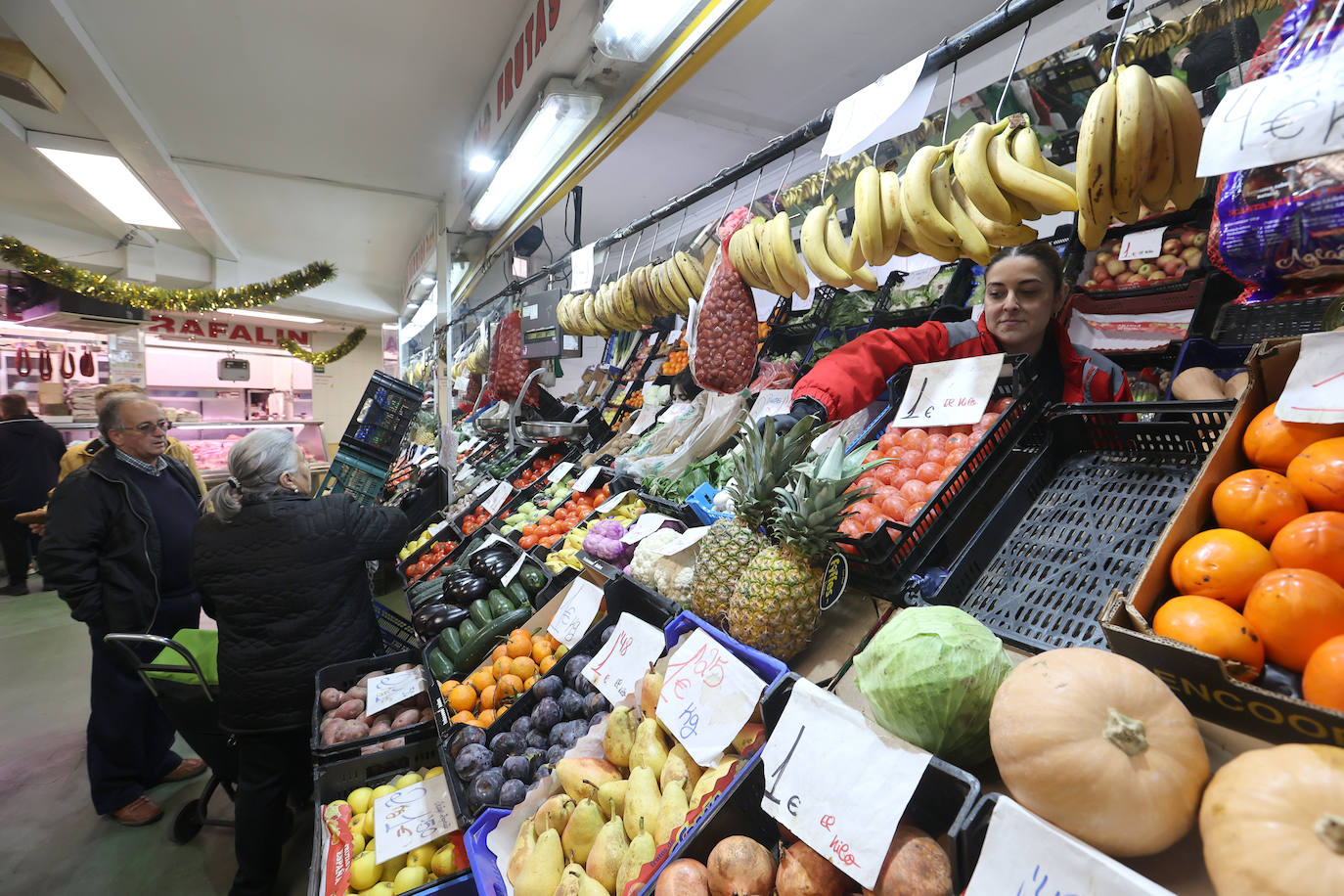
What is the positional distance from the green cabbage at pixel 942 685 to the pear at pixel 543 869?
0.80m

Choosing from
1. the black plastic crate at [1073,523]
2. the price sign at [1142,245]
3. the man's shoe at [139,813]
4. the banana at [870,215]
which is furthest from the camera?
the man's shoe at [139,813]

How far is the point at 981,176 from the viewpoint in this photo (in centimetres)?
153

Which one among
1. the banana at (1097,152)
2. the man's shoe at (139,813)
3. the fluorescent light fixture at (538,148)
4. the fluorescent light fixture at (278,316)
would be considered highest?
the fluorescent light fixture at (538,148)

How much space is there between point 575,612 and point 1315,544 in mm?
1835

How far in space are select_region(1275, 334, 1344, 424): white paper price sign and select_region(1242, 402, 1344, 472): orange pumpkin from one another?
0.02 metres

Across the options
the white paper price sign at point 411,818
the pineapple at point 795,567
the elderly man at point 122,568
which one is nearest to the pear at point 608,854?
the pineapple at point 795,567

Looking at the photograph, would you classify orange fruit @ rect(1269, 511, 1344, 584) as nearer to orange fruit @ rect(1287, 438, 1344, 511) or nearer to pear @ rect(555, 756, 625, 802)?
orange fruit @ rect(1287, 438, 1344, 511)

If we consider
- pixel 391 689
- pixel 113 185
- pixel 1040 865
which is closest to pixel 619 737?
pixel 1040 865

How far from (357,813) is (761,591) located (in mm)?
1721

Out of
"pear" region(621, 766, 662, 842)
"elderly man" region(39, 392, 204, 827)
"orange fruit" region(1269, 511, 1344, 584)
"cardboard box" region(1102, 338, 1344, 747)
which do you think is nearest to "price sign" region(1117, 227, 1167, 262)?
"cardboard box" region(1102, 338, 1344, 747)

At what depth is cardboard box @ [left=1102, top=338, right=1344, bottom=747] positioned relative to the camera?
61cm

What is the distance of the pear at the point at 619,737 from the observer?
1.39 metres

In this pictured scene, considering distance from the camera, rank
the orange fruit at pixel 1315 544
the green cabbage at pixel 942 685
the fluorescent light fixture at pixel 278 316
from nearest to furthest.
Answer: the orange fruit at pixel 1315 544 < the green cabbage at pixel 942 685 < the fluorescent light fixture at pixel 278 316

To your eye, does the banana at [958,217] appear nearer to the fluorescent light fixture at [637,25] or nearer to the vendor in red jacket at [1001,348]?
the vendor in red jacket at [1001,348]
